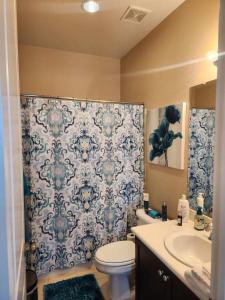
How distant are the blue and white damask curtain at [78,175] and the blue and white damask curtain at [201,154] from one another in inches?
28.6

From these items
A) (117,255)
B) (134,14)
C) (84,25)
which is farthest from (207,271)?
(84,25)

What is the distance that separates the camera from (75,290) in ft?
6.39

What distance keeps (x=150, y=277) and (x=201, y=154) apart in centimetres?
95

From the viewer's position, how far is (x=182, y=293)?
3.51ft

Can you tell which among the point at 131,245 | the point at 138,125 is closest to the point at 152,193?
the point at 131,245

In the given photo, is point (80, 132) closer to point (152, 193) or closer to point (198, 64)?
point (152, 193)

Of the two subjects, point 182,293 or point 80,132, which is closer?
point 182,293

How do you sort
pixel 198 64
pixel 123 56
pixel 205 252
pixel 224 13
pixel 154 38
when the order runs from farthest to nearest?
pixel 123 56, pixel 154 38, pixel 198 64, pixel 205 252, pixel 224 13

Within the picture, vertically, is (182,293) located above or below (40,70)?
below

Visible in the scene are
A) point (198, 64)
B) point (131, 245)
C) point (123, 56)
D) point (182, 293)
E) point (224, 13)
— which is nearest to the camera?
point (224, 13)

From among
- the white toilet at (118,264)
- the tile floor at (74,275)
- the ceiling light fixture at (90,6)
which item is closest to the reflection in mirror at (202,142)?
the white toilet at (118,264)

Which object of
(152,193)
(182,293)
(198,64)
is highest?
(198,64)

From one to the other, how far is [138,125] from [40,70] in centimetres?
139

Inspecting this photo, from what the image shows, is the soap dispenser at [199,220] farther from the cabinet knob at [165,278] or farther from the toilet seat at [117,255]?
the toilet seat at [117,255]
